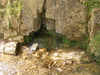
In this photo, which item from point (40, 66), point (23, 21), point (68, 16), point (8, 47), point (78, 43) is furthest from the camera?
point (23, 21)

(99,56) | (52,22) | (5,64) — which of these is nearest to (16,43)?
(5,64)

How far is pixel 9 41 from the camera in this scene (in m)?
5.48

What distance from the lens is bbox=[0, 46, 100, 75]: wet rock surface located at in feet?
11.8

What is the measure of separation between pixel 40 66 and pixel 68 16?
1964 mm

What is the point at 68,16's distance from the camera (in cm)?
456

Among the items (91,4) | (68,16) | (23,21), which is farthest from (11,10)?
(91,4)

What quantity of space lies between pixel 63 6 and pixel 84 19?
2.82ft

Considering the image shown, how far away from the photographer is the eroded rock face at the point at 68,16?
4.41m

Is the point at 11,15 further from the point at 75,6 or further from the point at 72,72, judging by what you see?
the point at 72,72

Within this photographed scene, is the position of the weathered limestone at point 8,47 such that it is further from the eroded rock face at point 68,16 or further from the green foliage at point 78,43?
the green foliage at point 78,43

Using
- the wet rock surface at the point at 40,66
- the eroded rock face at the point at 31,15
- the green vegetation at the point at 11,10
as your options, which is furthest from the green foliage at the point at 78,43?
the green vegetation at the point at 11,10

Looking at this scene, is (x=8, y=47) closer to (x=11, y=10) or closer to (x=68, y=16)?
(x=11, y=10)

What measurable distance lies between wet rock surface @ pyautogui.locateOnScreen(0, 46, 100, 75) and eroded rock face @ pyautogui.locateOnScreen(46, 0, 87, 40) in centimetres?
90

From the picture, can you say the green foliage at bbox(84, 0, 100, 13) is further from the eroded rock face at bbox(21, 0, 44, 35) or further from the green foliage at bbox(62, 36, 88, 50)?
the eroded rock face at bbox(21, 0, 44, 35)
